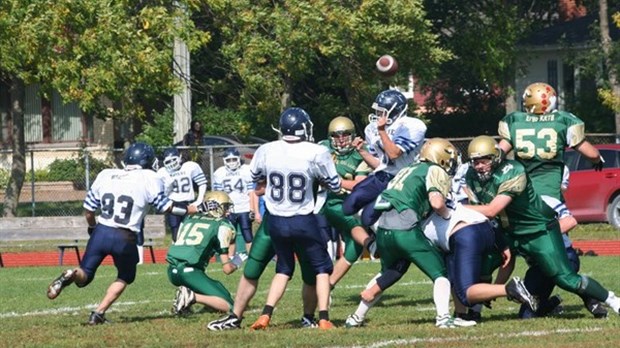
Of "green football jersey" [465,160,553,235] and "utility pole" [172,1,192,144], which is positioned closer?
"green football jersey" [465,160,553,235]

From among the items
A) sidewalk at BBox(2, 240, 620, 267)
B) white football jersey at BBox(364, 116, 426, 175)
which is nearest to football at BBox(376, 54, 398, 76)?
white football jersey at BBox(364, 116, 426, 175)

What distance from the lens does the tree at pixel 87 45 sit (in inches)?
926

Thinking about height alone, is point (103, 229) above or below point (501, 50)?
below

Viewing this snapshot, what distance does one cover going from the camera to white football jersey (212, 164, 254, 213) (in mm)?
19547

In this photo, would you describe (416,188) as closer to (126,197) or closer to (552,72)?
(126,197)

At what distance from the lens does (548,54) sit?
4125 centimetres

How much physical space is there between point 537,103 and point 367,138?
5.52 feet

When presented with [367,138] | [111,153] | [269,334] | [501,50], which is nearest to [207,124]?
[111,153]

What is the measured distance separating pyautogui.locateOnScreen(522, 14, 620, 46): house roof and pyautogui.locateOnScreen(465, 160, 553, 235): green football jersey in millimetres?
29205

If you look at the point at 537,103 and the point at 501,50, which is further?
the point at 501,50

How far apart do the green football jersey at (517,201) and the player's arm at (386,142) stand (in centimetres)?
80

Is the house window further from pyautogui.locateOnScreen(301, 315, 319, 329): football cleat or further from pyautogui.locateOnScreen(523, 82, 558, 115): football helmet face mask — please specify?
pyautogui.locateOnScreen(301, 315, 319, 329): football cleat

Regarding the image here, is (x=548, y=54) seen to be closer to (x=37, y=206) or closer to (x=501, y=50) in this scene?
(x=501, y=50)

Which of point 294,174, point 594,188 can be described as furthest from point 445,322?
point 594,188
